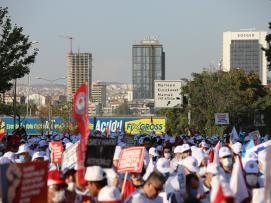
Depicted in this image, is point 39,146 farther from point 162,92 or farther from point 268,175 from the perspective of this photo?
point 162,92

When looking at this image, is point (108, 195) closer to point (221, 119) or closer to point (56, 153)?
point (56, 153)

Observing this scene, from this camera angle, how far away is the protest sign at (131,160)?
1228 centimetres

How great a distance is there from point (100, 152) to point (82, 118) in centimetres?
59

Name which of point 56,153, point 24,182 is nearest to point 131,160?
point 24,182

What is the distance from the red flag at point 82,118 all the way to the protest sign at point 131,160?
995 mm

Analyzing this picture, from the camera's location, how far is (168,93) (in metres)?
77.6

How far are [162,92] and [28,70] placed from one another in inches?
1570

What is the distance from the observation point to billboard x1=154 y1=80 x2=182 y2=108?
76.8m

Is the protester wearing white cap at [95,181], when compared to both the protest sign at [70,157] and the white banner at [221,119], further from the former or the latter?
the white banner at [221,119]

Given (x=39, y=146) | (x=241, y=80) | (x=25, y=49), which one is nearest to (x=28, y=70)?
(x=25, y=49)

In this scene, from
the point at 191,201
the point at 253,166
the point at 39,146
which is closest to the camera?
the point at 191,201

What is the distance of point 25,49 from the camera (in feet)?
126

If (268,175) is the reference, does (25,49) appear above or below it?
above

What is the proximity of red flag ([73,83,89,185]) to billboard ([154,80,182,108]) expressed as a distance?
64.6 metres
